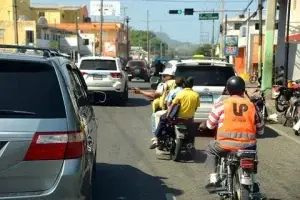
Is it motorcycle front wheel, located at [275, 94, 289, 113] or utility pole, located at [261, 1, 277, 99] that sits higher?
utility pole, located at [261, 1, 277, 99]

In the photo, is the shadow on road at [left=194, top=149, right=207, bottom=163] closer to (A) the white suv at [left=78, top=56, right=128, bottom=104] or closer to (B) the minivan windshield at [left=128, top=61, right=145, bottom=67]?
(A) the white suv at [left=78, top=56, right=128, bottom=104]

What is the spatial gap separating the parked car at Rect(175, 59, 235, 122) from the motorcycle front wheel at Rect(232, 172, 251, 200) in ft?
22.0

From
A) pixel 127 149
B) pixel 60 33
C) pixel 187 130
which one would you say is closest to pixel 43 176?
pixel 187 130

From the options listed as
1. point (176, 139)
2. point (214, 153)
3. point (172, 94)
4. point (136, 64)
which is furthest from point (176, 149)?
point (136, 64)

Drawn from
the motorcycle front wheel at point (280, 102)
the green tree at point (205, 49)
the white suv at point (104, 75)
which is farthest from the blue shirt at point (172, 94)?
the green tree at point (205, 49)

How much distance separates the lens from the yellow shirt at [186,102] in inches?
368

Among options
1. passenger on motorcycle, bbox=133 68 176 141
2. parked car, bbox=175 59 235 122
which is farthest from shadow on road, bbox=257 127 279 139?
passenger on motorcycle, bbox=133 68 176 141

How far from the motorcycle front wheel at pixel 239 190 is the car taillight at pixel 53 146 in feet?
6.95

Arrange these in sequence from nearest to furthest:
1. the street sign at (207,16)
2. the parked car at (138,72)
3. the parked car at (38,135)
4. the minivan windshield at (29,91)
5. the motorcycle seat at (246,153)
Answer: the parked car at (38,135) → the minivan windshield at (29,91) → the motorcycle seat at (246,153) → the parked car at (138,72) → the street sign at (207,16)

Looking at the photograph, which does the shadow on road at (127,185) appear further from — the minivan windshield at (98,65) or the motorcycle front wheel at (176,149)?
the minivan windshield at (98,65)

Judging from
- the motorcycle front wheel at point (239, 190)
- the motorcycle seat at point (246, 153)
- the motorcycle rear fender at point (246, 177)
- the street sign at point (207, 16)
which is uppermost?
the street sign at point (207, 16)

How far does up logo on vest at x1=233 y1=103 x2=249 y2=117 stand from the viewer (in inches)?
237

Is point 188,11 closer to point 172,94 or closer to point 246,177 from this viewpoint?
point 172,94

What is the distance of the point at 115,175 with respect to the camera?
830 centimetres
